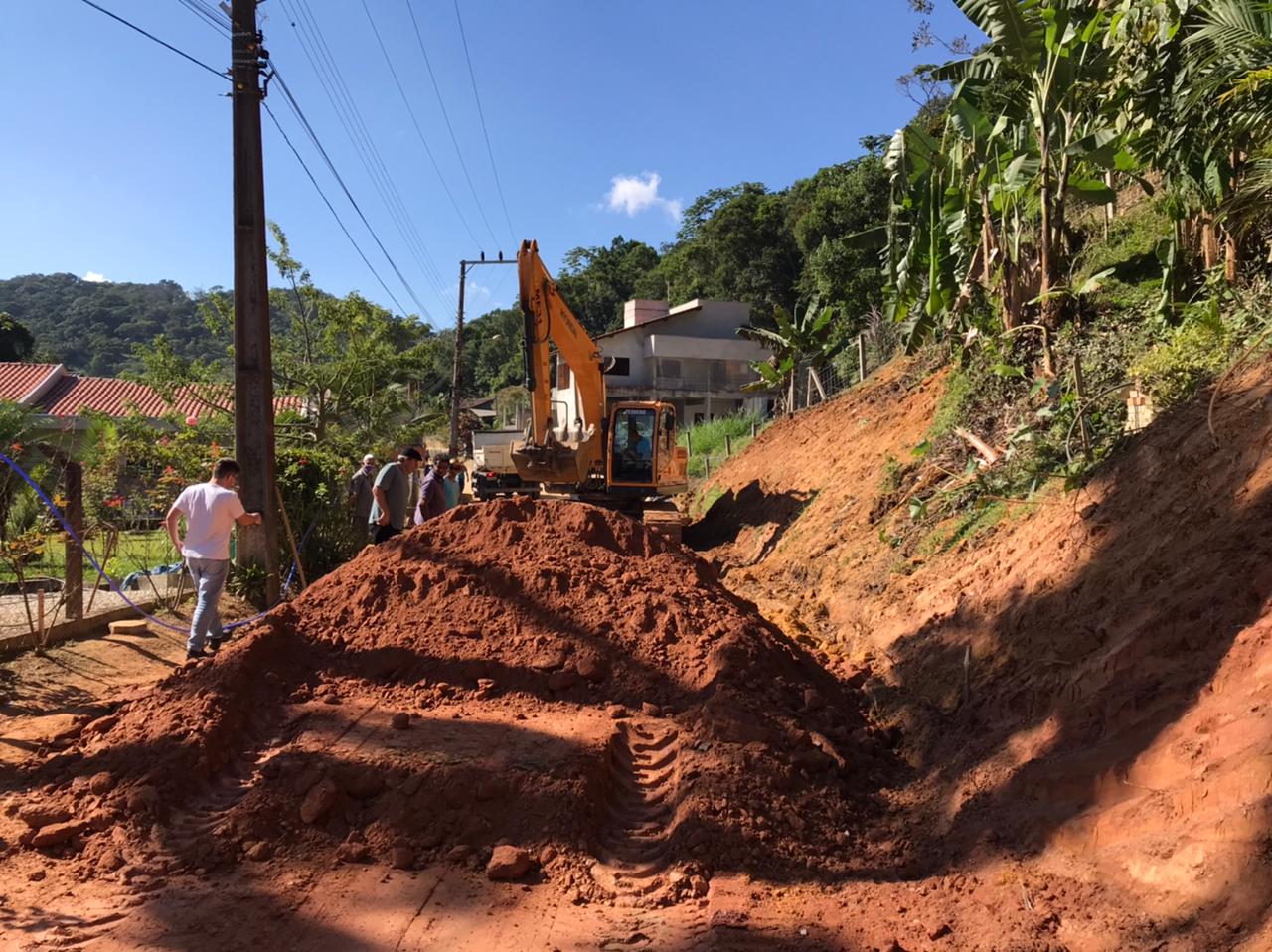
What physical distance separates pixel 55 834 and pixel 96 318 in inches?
3275

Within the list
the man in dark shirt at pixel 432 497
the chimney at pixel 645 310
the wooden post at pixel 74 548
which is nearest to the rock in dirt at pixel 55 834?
the wooden post at pixel 74 548

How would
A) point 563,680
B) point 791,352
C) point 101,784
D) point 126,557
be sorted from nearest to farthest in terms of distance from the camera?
point 101,784 → point 563,680 → point 126,557 → point 791,352

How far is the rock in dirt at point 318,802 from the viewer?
431cm

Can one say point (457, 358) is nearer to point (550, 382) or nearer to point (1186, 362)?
point (550, 382)

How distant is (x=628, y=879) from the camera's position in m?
4.04

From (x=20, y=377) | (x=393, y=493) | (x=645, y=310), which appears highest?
(x=645, y=310)

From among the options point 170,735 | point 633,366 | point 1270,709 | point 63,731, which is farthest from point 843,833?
point 633,366

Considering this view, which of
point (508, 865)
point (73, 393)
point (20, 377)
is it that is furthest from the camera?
point (20, 377)

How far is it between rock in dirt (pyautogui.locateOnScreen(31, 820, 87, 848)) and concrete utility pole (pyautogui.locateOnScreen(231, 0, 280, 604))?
16.9ft

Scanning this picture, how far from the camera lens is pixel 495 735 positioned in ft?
16.8

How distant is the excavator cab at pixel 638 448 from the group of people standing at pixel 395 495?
9.09 feet

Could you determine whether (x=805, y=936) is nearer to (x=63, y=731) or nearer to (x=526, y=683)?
(x=526, y=683)

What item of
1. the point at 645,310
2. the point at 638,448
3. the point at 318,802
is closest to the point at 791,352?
the point at 638,448

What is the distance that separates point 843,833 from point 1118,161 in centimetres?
797
